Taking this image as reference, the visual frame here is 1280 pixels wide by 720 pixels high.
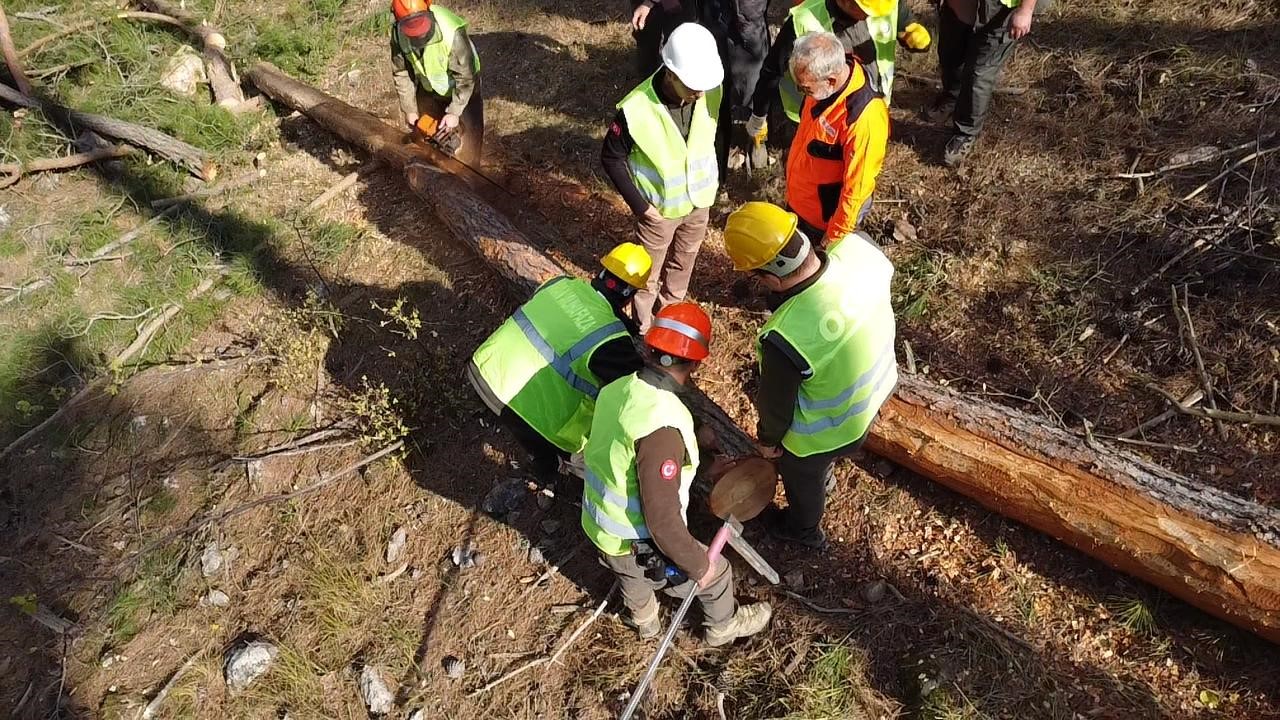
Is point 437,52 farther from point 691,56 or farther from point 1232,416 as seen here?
point 1232,416

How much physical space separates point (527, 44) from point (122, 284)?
4.52 metres

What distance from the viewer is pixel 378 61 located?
7664mm

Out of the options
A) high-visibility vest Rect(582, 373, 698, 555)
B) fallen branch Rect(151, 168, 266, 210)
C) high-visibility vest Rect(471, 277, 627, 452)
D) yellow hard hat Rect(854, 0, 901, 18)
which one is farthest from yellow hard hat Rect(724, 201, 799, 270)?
fallen branch Rect(151, 168, 266, 210)

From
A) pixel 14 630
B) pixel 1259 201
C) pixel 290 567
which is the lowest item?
pixel 14 630

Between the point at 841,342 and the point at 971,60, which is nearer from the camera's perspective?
the point at 841,342

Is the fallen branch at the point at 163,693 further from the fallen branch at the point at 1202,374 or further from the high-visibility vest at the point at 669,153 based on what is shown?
the fallen branch at the point at 1202,374

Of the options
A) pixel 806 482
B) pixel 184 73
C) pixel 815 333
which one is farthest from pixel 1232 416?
pixel 184 73

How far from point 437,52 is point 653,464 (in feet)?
12.6

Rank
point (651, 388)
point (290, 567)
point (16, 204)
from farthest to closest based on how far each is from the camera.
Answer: point (16, 204), point (290, 567), point (651, 388)

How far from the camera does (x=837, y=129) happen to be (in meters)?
3.49

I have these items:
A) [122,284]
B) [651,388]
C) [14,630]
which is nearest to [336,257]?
[122,284]

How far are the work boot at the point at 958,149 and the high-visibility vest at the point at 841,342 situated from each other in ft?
8.93

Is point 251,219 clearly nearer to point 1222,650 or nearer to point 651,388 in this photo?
point 651,388

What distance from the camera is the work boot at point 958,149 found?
16.8ft
